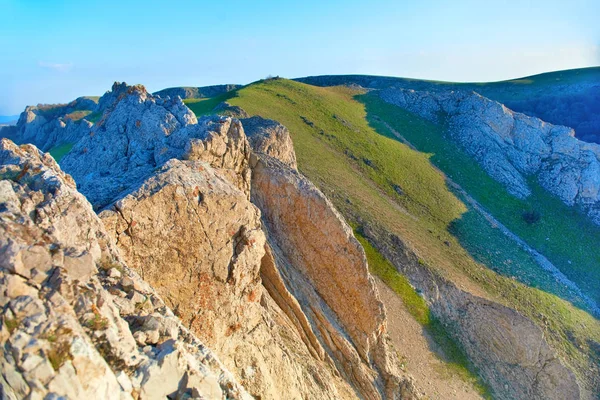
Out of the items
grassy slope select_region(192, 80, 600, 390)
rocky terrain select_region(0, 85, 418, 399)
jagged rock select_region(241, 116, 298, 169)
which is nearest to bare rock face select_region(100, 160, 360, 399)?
rocky terrain select_region(0, 85, 418, 399)

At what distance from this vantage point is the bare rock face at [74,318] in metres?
6.46

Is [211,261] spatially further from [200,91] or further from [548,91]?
[200,91]

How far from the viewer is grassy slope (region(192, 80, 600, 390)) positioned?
38719 millimetres

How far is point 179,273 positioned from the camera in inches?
551

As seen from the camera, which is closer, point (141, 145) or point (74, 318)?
point (74, 318)

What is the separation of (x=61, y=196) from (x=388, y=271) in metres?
29.9

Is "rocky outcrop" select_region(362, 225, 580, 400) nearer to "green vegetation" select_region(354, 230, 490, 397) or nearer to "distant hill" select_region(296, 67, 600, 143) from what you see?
"green vegetation" select_region(354, 230, 490, 397)

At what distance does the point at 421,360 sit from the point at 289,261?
14.5 m

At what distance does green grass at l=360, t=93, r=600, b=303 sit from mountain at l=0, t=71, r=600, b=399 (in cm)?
27

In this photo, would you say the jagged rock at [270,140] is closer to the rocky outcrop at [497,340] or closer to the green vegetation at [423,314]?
the green vegetation at [423,314]

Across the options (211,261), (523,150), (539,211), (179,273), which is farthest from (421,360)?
(523,150)

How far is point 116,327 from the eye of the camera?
7723mm

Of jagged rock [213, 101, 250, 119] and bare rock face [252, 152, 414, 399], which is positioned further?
jagged rock [213, 101, 250, 119]

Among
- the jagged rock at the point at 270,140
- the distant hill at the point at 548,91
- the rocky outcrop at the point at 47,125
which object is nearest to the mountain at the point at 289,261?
the jagged rock at the point at 270,140
